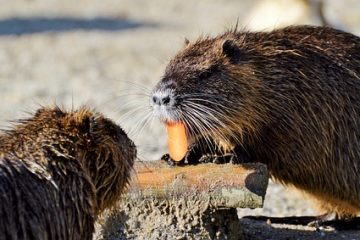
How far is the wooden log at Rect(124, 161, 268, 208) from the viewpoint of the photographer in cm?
446

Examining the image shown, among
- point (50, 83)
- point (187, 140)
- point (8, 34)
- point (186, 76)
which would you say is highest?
point (8, 34)

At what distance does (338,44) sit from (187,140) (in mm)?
1035

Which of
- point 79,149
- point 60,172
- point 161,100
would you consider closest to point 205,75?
point 161,100

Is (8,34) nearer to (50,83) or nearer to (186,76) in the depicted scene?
(50,83)

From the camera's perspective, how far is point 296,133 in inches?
196

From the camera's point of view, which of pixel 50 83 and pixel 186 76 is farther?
pixel 50 83

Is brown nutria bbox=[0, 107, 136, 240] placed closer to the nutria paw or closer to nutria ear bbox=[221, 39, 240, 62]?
the nutria paw

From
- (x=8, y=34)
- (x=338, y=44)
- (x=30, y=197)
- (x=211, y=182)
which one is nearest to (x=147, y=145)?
(x=338, y=44)

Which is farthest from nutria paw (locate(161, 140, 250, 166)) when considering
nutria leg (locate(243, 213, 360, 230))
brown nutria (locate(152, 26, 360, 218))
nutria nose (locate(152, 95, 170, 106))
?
nutria leg (locate(243, 213, 360, 230))

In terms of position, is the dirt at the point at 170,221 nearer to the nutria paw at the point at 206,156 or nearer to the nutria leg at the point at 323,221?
the nutria paw at the point at 206,156

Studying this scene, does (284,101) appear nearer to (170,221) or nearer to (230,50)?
(230,50)

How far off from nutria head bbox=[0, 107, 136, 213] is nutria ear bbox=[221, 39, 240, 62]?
98 centimetres

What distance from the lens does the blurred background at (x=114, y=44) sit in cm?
849

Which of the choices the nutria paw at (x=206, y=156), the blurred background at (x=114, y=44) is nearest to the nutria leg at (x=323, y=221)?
the nutria paw at (x=206, y=156)
